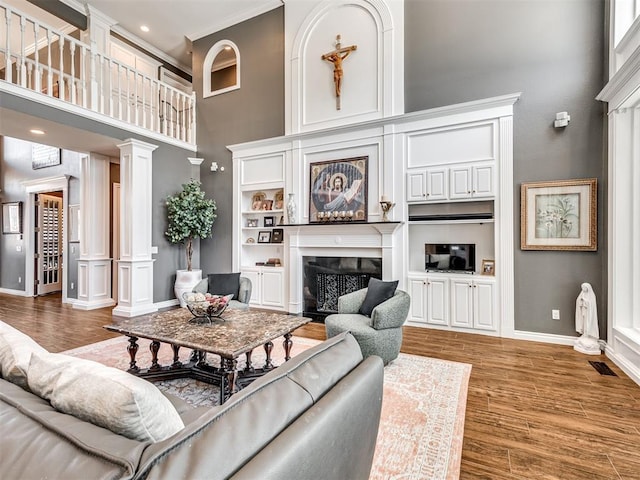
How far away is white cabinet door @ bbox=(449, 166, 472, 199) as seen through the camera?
13.8 ft

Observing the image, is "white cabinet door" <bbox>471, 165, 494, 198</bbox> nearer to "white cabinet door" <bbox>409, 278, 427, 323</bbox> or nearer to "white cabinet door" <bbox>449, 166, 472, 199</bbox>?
"white cabinet door" <bbox>449, 166, 472, 199</bbox>

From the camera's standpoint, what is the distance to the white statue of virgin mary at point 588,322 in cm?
347

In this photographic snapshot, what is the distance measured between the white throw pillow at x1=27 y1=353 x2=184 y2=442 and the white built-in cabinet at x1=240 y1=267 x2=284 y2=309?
456cm

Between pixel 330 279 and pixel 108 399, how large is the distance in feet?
14.5

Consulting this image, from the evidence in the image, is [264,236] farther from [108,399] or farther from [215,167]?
[108,399]

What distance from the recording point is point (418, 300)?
4469mm

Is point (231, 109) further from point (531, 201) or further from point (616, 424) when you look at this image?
point (616, 424)

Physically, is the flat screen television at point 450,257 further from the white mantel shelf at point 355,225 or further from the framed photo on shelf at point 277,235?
the framed photo on shelf at point 277,235

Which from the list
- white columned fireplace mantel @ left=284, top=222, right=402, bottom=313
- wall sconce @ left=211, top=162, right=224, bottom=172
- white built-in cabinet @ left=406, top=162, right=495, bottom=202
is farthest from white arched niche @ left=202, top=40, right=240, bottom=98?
white built-in cabinet @ left=406, top=162, right=495, bottom=202

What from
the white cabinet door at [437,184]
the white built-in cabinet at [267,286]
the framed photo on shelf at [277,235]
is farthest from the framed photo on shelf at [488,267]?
the framed photo on shelf at [277,235]

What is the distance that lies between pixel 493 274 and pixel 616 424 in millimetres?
2206

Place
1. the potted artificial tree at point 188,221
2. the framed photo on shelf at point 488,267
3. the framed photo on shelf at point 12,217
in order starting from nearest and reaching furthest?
the framed photo on shelf at point 488,267
the potted artificial tree at point 188,221
the framed photo on shelf at point 12,217

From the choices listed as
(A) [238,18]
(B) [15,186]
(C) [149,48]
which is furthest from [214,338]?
(B) [15,186]

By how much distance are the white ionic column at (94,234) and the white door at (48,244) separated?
235 centimetres
